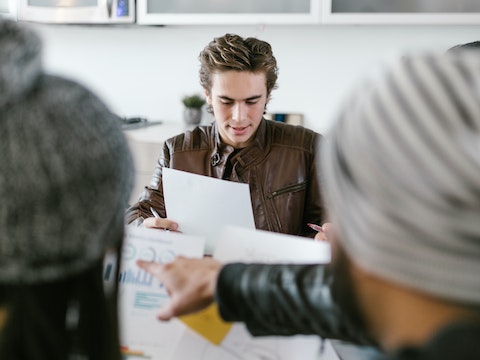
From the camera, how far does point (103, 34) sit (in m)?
3.35

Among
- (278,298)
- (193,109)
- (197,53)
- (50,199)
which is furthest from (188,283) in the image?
(197,53)

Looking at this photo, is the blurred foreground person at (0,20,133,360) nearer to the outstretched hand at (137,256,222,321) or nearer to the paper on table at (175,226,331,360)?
the outstretched hand at (137,256,222,321)

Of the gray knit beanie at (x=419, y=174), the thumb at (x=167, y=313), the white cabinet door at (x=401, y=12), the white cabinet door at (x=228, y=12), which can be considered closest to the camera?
the gray knit beanie at (x=419, y=174)

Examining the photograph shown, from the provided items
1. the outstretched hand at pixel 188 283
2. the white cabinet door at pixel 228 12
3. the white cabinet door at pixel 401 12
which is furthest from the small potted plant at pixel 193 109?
the outstretched hand at pixel 188 283

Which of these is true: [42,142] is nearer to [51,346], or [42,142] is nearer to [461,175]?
[51,346]

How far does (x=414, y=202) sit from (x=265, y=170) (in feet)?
4.25

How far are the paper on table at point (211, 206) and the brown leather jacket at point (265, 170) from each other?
22cm

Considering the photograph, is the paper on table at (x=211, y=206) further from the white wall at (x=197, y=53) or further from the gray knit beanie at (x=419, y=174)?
the white wall at (x=197, y=53)

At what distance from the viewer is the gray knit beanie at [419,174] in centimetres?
42

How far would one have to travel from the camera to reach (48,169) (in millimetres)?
454

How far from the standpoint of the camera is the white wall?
2.96 metres

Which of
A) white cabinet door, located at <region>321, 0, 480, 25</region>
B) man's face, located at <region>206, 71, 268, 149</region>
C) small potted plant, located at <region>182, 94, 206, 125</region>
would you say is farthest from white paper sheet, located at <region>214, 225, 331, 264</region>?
small potted plant, located at <region>182, 94, 206, 125</region>

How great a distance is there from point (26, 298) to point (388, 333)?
0.33 metres

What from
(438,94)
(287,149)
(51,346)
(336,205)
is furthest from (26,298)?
(287,149)
